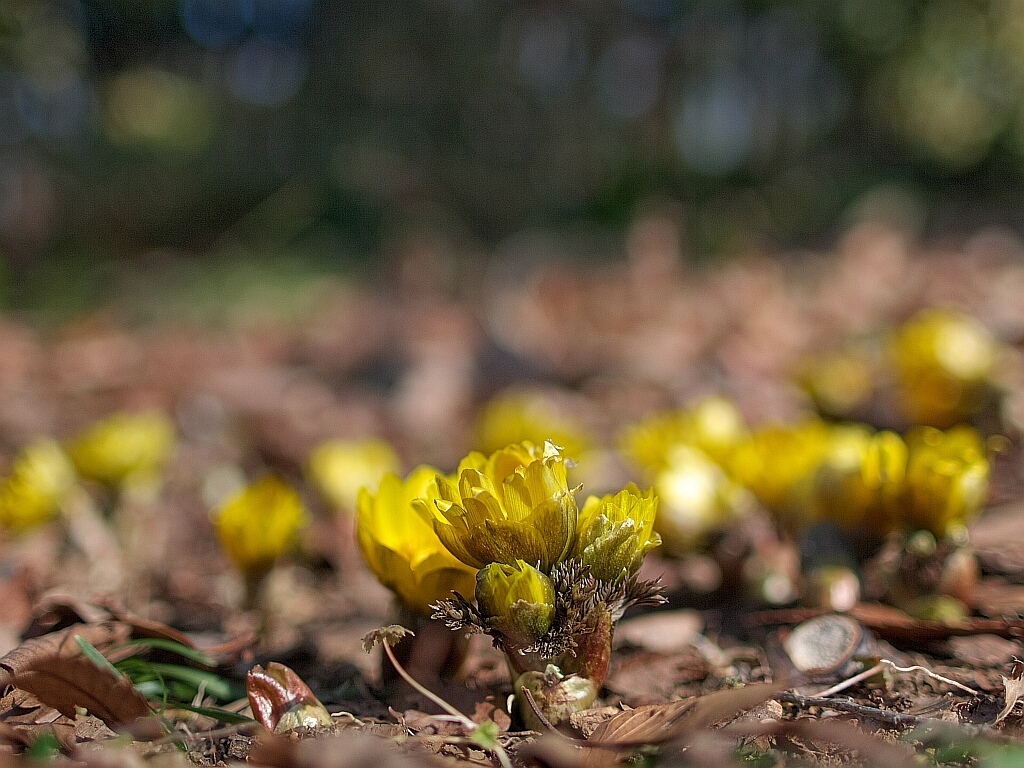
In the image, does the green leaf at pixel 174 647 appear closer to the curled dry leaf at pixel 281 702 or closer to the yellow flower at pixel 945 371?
the curled dry leaf at pixel 281 702

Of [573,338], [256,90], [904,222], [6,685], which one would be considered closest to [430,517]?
[6,685]

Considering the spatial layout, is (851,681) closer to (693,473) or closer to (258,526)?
(693,473)

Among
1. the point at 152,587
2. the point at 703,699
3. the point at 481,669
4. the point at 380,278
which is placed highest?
the point at 703,699

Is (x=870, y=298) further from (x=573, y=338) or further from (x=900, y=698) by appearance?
(x=900, y=698)

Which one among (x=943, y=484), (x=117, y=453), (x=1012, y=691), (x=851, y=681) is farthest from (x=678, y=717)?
(x=117, y=453)

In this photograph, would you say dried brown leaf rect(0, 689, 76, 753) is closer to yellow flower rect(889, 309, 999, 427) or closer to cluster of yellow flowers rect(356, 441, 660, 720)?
cluster of yellow flowers rect(356, 441, 660, 720)

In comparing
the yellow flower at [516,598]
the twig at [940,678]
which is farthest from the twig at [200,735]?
the twig at [940,678]
